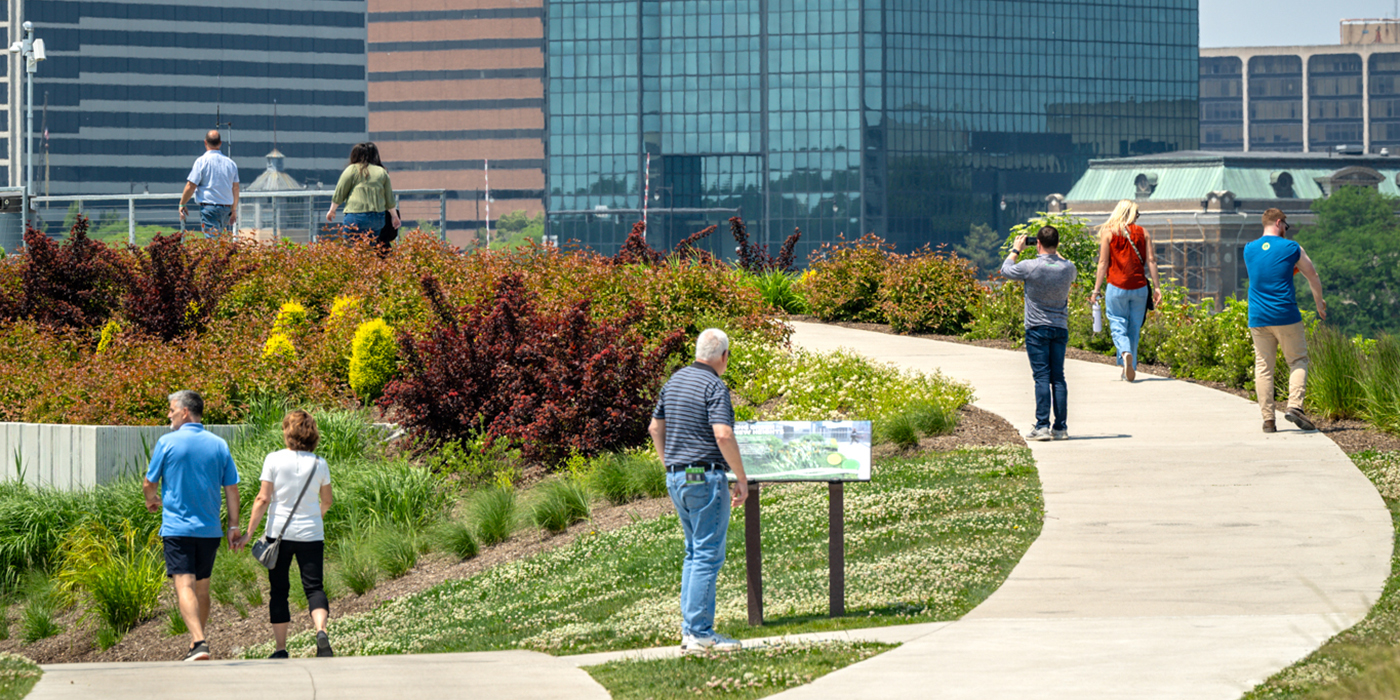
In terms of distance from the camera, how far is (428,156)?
6560 inches

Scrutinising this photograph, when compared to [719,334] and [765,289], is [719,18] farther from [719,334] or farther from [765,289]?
[719,334]

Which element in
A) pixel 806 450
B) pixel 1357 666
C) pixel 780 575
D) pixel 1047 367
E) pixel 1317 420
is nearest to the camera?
pixel 1357 666

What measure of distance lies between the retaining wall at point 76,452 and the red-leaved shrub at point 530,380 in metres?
2.00

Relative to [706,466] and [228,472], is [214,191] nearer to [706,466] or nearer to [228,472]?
[228,472]

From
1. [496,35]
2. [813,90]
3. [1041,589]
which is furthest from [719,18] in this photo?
[1041,589]

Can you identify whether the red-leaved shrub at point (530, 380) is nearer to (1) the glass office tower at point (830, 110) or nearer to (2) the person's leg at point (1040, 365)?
(2) the person's leg at point (1040, 365)

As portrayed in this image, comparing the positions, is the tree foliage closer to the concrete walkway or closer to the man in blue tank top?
the man in blue tank top

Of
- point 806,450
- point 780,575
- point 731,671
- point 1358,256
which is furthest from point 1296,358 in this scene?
point 1358,256

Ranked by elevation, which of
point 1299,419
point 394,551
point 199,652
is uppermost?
point 1299,419

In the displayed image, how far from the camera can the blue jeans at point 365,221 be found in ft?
65.0

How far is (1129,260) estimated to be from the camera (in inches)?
582

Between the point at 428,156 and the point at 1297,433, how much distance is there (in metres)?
Answer: 159

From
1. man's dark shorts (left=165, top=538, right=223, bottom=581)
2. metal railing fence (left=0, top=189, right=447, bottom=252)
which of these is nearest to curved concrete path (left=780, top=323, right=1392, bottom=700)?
man's dark shorts (left=165, top=538, right=223, bottom=581)

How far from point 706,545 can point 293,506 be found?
287cm
